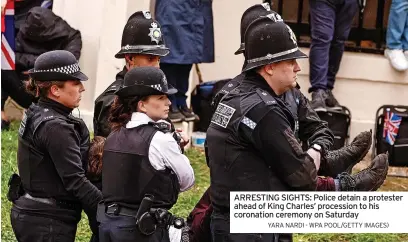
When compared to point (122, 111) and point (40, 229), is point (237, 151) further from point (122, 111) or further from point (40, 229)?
point (40, 229)

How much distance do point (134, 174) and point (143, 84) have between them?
48cm

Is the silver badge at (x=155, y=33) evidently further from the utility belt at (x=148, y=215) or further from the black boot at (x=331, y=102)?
the black boot at (x=331, y=102)

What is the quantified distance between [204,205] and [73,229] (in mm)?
751

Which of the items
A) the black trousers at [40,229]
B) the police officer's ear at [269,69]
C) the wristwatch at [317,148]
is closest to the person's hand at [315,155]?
the wristwatch at [317,148]

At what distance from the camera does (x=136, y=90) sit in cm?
535

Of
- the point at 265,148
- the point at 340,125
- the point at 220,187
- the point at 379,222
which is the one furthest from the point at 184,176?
the point at 340,125

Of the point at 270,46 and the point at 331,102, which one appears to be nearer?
the point at 270,46

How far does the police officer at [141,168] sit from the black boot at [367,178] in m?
0.82

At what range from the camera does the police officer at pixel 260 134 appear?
15.5 ft

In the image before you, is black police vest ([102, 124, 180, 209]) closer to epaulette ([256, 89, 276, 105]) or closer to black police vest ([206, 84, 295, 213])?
black police vest ([206, 84, 295, 213])

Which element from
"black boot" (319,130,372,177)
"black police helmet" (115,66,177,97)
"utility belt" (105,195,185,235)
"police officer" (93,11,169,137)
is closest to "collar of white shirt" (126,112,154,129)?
"black police helmet" (115,66,177,97)

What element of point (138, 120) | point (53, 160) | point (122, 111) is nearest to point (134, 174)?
point (138, 120)

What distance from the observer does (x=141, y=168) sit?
5195 millimetres

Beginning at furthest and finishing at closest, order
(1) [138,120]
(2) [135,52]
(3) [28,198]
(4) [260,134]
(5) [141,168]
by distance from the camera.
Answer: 1. (2) [135,52]
2. (3) [28,198]
3. (1) [138,120]
4. (5) [141,168]
5. (4) [260,134]
